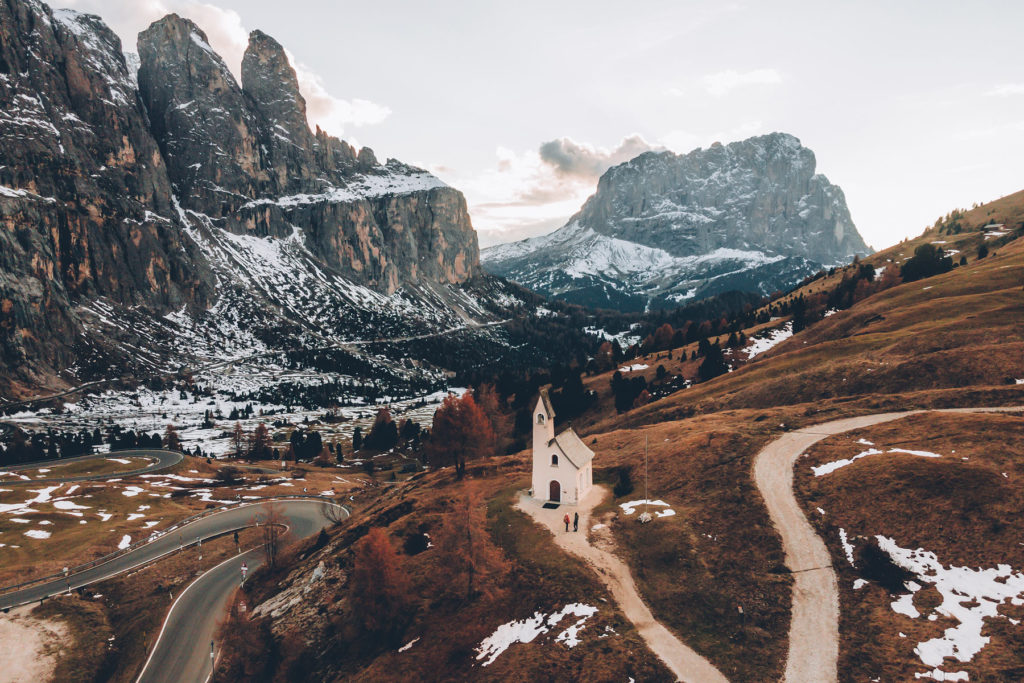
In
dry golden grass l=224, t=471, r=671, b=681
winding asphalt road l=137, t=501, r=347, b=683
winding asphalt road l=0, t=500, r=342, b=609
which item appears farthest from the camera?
winding asphalt road l=0, t=500, r=342, b=609

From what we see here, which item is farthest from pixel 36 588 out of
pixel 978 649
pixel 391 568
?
pixel 978 649

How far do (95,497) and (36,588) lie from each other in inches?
1566

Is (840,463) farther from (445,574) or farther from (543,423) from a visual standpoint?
(445,574)

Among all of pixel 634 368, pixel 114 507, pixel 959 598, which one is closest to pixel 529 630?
pixel 959 598

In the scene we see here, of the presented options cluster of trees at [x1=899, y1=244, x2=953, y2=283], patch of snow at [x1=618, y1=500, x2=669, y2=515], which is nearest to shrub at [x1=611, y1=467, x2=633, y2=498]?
patch of snow at [x1=618, y1=500, x2=669, y2=515]

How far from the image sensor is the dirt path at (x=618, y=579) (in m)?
32.0

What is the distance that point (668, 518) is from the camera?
1873 inches

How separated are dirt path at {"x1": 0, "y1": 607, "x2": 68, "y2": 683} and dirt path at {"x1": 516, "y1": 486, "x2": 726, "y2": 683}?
161 feet

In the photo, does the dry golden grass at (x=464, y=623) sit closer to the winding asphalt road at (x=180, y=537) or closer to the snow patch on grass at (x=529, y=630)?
the snow patch on grass at (x=529, y=630)

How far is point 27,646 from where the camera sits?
53219 mm

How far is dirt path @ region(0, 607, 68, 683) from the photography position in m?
49.9

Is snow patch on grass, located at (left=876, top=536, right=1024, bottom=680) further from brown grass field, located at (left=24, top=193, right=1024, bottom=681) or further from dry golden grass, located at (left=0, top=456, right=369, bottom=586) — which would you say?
dry golden grass, located at (left=0, top=456, right=369, bottom=586)

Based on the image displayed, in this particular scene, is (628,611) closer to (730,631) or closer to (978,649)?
(730,631)

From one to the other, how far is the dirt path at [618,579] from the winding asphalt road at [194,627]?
35.7 meters
